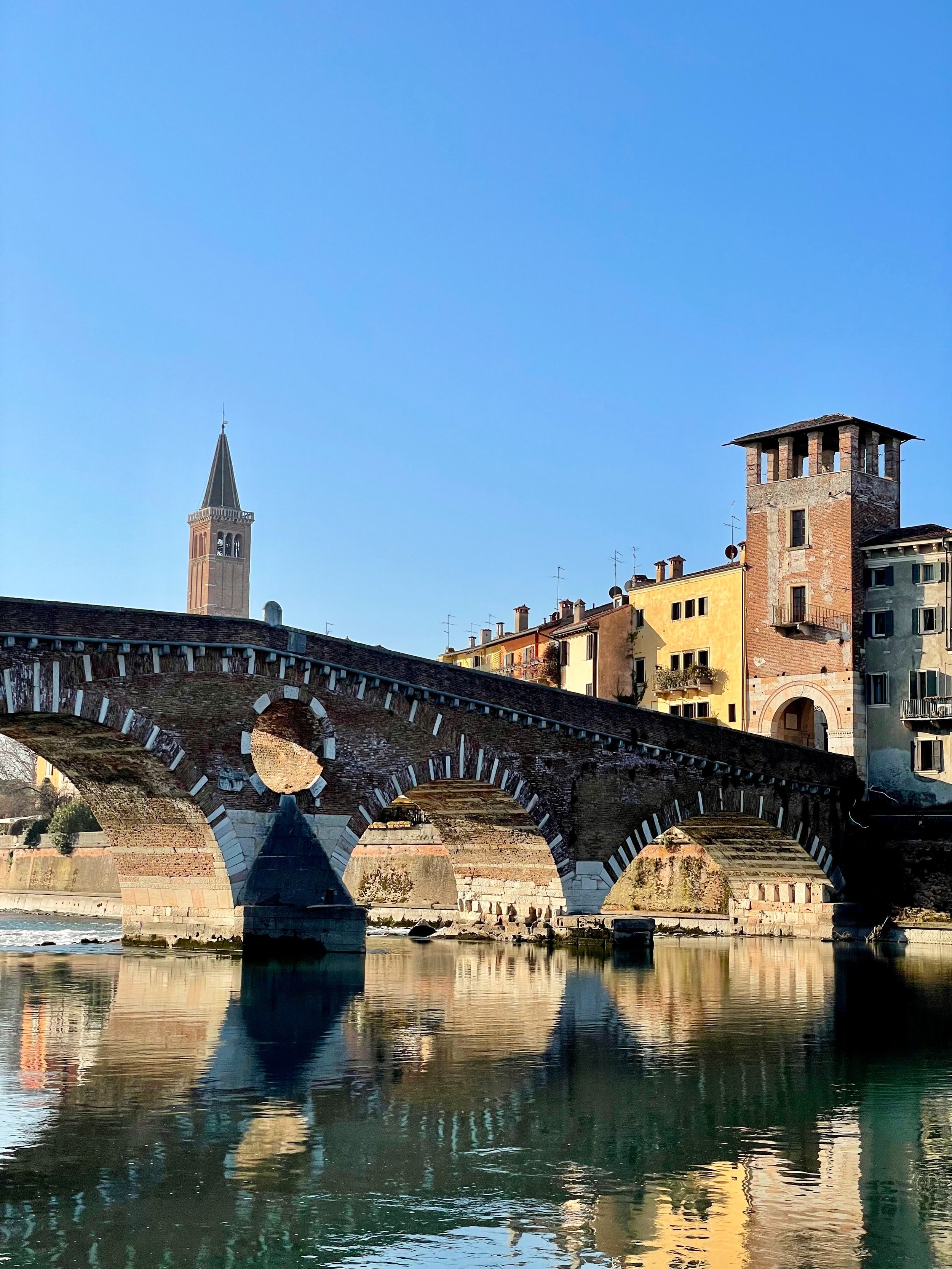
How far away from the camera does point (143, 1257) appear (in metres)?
9.95

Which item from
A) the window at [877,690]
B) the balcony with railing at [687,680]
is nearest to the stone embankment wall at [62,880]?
the balcony with railing at [687,680]

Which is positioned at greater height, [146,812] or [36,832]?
[36,832]

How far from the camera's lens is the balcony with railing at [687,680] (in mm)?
54656

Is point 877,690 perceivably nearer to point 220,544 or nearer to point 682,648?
point 682,648

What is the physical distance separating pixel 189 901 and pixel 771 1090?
21.5 metres

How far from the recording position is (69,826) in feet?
255

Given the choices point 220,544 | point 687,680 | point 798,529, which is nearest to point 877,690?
point 798,529

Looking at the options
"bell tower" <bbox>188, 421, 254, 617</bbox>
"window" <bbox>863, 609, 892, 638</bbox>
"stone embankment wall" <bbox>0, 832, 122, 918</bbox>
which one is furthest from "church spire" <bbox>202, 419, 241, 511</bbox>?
"window" <bbox>863, 609, 892, 638</bbox>

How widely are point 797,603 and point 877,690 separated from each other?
3.75 metres

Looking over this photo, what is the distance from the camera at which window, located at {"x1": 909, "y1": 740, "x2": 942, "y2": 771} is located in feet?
158

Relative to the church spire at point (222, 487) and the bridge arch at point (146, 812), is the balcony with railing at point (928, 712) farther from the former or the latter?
the church spire at point (222, 487)

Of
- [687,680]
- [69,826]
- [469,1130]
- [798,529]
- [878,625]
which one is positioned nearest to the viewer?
[469,1130]

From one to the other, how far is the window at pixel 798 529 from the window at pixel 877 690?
480cm

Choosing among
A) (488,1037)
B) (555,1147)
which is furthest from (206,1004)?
(555,1147)
